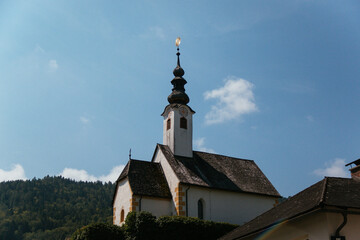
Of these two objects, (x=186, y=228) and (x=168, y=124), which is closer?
(x=186, y=228)

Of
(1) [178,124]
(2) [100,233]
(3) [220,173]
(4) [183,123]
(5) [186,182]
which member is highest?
(4) [183,123]

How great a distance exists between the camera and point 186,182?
32250 millimetres

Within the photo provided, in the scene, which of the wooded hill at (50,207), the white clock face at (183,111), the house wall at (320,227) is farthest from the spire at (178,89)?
the wooded hill at (50,207)

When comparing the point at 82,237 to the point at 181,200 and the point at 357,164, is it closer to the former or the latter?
the point at 181,200

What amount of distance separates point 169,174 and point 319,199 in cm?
1912

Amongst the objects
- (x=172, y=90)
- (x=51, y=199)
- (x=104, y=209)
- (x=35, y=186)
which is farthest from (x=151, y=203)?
(x=35, y=186)

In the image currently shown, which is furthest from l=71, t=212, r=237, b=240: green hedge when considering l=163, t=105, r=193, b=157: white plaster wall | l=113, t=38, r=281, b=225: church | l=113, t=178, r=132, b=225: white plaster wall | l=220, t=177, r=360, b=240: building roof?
l=163, t=105, r=193, b=157: white plaster wall

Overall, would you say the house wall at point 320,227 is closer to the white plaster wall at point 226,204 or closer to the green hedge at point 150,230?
the green hedge at point 150,230

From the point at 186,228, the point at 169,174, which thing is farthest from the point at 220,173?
the point at 186,228

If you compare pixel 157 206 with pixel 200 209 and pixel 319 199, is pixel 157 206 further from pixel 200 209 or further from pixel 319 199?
pixel 319 199

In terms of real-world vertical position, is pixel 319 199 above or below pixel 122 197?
below

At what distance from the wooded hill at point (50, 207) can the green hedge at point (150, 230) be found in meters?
82.7

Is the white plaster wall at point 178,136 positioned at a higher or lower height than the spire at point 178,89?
lower

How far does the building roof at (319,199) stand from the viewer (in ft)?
51.6
